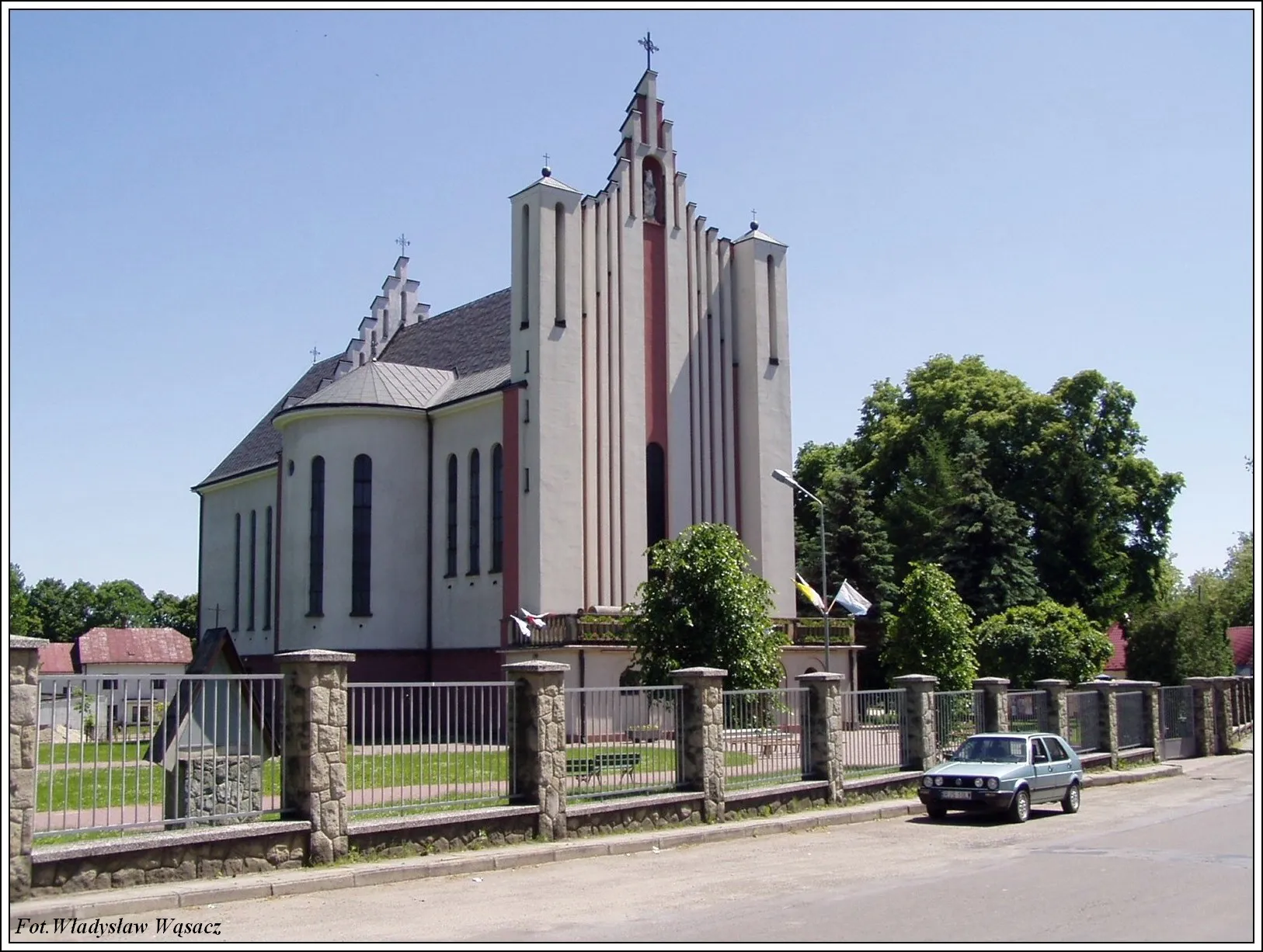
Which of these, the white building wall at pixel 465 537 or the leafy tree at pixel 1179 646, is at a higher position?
the white building wall at pixel 465 537

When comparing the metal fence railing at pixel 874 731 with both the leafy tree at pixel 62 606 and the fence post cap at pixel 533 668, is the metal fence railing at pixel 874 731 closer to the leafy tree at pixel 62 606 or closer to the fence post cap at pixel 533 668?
the fence post cap at pixel 533 668

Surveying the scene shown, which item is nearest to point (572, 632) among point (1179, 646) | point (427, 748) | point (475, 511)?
point (475, 511)

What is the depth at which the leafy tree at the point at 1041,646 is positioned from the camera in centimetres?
3738

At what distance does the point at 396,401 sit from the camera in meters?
38.1

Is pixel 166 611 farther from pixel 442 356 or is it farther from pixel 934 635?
pixel 934 635

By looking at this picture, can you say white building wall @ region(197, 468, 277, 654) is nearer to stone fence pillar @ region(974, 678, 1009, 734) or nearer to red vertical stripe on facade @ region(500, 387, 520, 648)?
red vertical stripe on facade @ region(500, 387, 520, 648)

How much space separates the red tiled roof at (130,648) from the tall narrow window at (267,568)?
58.8ft

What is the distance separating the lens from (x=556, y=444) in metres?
33.8

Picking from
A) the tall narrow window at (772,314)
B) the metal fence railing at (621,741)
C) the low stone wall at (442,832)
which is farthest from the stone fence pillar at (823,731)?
the tall narrow window at (772,314)

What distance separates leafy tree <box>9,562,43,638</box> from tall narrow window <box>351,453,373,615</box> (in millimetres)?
58503

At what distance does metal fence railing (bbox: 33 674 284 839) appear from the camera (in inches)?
445

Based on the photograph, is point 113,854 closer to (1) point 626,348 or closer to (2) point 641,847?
(2) point 641,847

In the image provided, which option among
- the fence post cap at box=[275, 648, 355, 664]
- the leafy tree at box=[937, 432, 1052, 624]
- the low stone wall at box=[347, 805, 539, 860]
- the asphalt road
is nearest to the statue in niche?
the leafy tree at box=[937, 432, 1052, 624]

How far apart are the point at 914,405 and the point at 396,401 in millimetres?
28803
